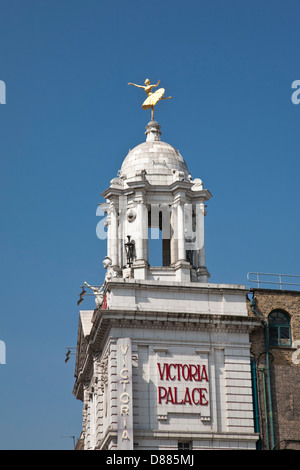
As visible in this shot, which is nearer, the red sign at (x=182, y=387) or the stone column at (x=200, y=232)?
the red sign at (x=182, y=387)

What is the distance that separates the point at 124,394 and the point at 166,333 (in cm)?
494

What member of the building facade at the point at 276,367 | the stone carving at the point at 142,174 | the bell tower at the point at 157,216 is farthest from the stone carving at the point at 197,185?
the building facade at the point at 276,367

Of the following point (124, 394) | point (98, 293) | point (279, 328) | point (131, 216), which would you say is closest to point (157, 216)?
point (131, 216)

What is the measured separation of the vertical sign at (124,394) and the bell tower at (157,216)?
20.3 ft

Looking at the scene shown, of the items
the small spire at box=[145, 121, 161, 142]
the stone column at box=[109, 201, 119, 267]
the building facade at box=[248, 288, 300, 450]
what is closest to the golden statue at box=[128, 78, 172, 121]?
the small spire at box=[145, 121, 161, 142]

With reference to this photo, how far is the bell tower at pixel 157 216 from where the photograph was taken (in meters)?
68.9

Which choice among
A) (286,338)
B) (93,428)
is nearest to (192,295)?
(286,338)

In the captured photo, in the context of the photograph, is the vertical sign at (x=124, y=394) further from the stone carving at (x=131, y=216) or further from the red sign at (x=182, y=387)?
the stone carving at (x=131, y=216)

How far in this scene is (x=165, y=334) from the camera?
213 ft

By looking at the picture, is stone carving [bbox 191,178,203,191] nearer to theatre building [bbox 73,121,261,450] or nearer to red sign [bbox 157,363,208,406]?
theatre building [bbox 73,121,261,450]

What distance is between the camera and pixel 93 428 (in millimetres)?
73500

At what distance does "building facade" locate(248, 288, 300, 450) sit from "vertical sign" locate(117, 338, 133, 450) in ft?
27.4
